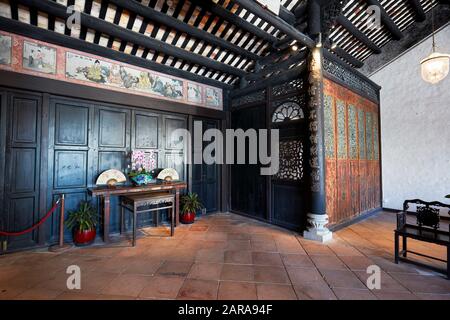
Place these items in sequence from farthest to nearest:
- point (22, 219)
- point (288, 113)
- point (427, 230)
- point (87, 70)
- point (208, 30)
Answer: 1. point (288, 113)
2. point (208, 30)
3. point (87, 70)
4. point (22, 219)
5. point (427, 230)

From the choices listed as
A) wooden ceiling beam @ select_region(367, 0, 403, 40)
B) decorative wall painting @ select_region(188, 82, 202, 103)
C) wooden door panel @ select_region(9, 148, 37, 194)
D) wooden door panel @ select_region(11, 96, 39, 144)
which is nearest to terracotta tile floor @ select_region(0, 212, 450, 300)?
wooden door panel @ select_region(9, 148, 37, 194)

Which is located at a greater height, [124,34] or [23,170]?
[124,34]

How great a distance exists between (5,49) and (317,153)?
18.1 ft

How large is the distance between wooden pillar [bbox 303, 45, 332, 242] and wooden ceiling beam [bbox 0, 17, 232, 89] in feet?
9.49

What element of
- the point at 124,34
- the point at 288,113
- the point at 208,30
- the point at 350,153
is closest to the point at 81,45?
the point at 124,34

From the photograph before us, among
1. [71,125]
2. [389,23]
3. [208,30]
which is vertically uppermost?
[389,23]

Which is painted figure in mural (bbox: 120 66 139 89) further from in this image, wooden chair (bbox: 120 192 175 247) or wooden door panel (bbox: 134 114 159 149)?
wooden chair (bbox: 120 192 175 247)

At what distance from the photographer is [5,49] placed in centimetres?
309

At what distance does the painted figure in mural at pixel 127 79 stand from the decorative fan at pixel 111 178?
1.86 meters

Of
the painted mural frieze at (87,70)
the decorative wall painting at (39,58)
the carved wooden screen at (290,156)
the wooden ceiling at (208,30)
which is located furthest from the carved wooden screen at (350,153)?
the decorative wall painting at (39,58)

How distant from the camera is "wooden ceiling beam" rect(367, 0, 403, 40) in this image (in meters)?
4.34

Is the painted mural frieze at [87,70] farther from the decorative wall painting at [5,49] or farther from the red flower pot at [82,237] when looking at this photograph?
the red flower pot at [82,237]

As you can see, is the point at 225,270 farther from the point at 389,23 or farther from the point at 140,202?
the point at 389,23
